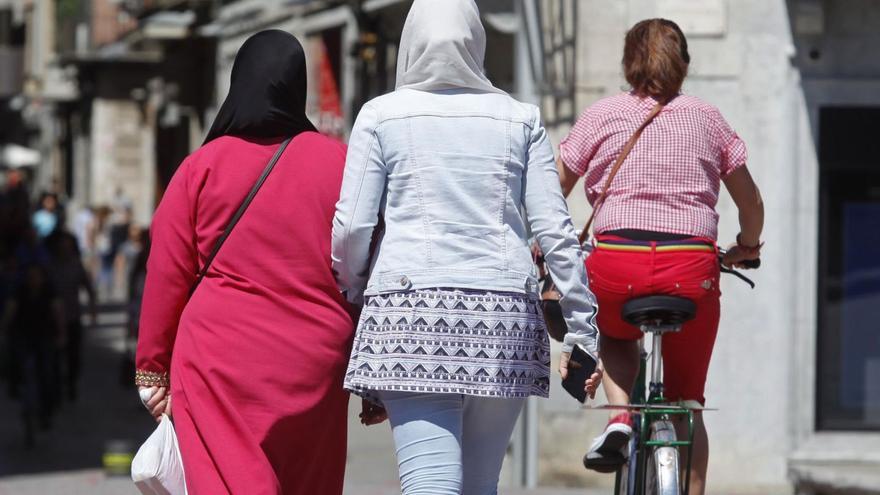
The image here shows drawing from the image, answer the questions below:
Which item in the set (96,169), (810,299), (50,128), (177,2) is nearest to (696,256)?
(810,299)

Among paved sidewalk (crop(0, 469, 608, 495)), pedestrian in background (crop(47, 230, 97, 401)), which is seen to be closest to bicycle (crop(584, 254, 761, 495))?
paved sidewalk (crop(0, 469, 608, 495))

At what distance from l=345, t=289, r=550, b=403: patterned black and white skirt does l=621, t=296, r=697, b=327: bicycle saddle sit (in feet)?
2.83

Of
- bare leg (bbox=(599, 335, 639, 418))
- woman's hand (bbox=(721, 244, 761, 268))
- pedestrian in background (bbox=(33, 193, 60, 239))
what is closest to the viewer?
bare leg (bbox=(599, 335, 639, 418))

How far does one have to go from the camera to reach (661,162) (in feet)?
19.7

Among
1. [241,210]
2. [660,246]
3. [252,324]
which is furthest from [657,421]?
[241,210]

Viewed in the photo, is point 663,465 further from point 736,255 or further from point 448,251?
point 448,251

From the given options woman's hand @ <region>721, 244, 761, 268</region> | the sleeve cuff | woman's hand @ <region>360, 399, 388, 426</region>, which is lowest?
woman's hand @ <region>360, 399, 388, 426</region>

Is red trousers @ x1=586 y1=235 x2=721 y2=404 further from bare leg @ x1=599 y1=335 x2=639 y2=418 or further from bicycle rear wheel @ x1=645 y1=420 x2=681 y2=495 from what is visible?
bicycle rear wheel @ x1=645 y1=420 x2=681 y2=495

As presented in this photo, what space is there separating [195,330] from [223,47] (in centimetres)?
1924

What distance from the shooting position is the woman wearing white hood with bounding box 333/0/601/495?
4914mm

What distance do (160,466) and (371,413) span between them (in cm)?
61

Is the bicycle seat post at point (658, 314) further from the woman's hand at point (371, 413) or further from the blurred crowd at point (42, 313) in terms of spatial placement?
the blurred crowd at point (42, 313)

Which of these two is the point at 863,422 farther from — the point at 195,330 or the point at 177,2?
the point at 177,2

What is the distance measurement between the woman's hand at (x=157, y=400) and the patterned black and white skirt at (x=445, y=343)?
693 mm
